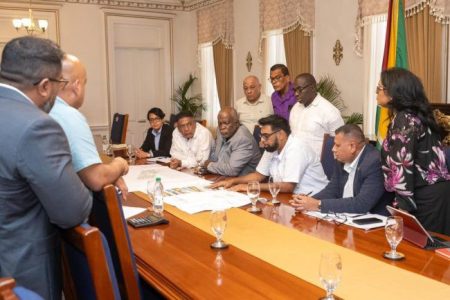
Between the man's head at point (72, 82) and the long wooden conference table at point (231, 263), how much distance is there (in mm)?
618

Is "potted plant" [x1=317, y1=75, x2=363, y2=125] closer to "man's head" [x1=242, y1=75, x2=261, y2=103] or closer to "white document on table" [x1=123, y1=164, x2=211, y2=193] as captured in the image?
"man's head" [x1=242, y1=75, x2=261, y2=103]

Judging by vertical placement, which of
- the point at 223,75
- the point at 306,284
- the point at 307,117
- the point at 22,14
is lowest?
the point at 306,284

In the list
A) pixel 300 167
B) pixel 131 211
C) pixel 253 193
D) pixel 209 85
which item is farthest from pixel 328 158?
pixel 209 85

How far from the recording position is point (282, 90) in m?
4.75

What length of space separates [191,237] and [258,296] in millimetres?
631

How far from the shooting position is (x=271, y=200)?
2561mm

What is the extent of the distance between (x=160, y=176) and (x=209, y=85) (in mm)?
4755

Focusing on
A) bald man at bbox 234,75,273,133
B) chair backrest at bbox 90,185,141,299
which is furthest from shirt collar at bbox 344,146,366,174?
bald man at bbox 234,75,273,133

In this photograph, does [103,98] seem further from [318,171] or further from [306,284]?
[306,284]

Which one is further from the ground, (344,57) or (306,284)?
(344,57)

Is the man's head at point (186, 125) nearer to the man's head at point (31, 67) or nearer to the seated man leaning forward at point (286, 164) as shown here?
the seated man leaning forward at point (286, 164)

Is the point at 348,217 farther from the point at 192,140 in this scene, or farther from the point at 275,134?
the point at 192,140

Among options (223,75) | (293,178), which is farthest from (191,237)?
(223,75)

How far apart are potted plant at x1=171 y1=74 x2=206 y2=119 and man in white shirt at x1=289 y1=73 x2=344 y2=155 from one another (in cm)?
398
